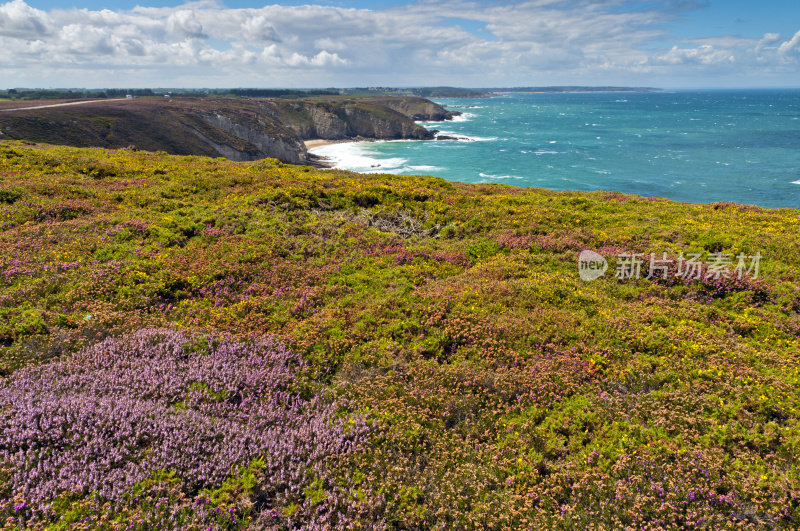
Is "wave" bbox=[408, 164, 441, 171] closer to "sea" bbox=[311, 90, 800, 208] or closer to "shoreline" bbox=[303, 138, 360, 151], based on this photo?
"sea" bbox=[311, 90, 800, 208]

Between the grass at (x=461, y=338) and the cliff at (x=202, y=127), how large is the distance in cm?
7796

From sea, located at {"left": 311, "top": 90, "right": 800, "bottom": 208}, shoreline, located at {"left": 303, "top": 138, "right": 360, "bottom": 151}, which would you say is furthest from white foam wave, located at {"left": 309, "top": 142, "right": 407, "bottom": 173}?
shoreline, located at {"left": 303, "top": 138, "right": 360, "bottom": 151}

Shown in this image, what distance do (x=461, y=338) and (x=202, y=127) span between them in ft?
402

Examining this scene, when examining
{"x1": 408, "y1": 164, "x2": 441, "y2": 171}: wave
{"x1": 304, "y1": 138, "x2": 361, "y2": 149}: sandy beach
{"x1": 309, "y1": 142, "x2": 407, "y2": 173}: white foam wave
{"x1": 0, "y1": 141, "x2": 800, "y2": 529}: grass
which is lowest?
{"x1": 0, "y1": 141, "x2": 800, "y2": 529}: grass

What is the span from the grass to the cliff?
7796 centimetres

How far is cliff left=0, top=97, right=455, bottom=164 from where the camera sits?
251ft

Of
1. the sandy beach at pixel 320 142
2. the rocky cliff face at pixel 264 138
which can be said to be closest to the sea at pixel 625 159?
the sandy beach at pixel 320 142

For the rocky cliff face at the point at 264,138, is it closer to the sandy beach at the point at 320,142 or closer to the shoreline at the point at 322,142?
the sandy beach at the point at 320,142

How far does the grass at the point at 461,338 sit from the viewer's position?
19.2ft

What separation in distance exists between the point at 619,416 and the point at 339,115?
641 feet

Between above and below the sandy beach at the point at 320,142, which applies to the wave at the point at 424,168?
below

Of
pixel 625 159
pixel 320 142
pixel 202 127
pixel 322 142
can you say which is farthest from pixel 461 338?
pixel 322 142

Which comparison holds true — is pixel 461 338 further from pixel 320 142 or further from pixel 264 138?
pixel 320 142

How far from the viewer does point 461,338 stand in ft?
32.7
